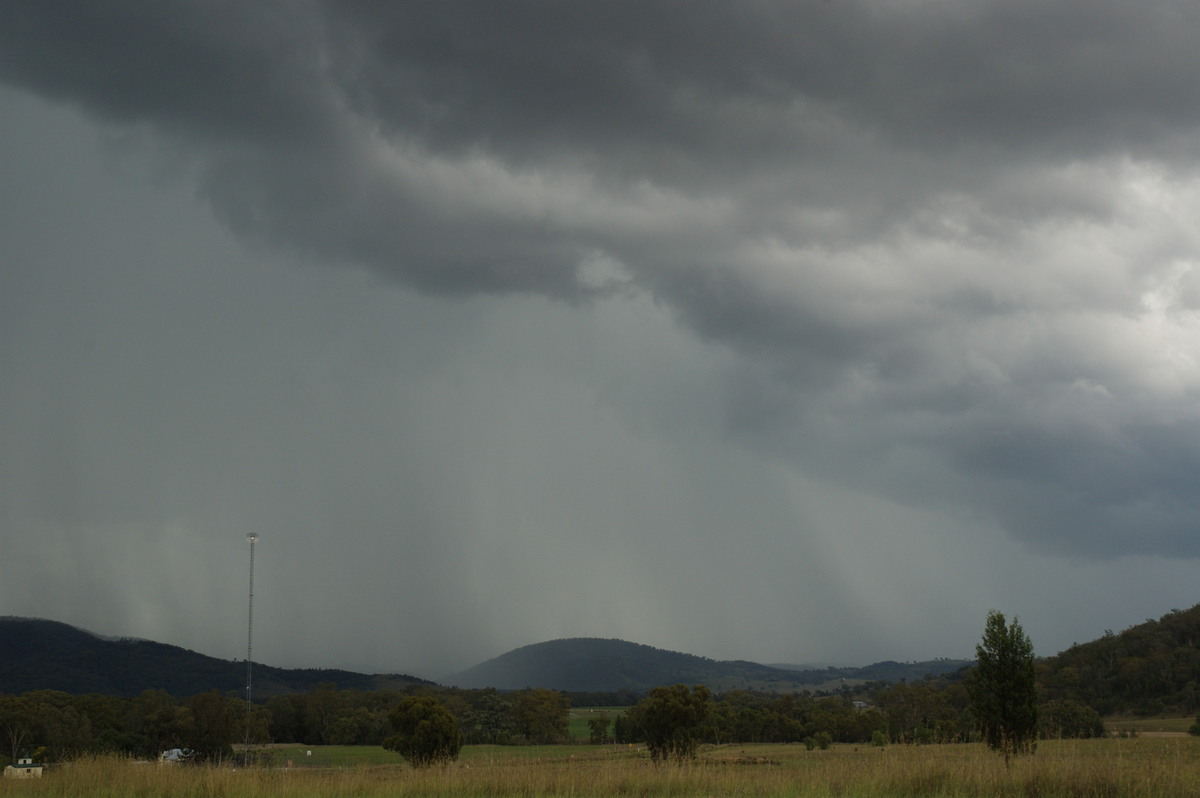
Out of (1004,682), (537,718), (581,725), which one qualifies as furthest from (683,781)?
(581,725)

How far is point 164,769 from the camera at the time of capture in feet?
51.1

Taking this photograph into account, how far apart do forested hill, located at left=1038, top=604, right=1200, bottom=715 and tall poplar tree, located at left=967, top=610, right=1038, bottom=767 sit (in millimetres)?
106309

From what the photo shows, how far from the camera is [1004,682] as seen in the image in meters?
35.2

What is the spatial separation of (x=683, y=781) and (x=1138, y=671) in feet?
501

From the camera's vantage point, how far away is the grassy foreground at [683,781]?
41.5 ft

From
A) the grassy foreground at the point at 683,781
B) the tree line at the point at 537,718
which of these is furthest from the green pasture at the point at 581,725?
the grassy foreground at the point at 683,781

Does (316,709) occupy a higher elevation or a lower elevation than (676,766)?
lower

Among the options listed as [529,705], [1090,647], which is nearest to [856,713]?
[529,705]

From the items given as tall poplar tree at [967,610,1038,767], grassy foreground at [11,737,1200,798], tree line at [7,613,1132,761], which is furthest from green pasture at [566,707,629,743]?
grassy foreground at [11,737,1200,798]

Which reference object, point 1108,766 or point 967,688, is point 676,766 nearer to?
point 1108,766

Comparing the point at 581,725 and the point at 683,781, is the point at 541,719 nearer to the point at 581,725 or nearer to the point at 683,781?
the point at 581,725

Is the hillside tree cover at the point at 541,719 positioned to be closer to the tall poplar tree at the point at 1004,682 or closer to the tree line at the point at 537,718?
the tree line at the point at 537,718

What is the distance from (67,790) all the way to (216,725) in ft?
285

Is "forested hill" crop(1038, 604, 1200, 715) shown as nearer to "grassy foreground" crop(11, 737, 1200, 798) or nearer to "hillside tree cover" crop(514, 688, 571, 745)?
"hillside tree cover" crop(514, 688, 571, 745)
